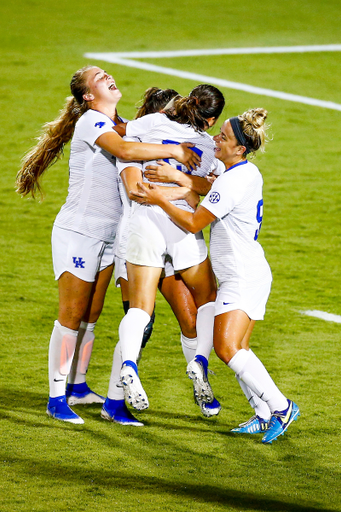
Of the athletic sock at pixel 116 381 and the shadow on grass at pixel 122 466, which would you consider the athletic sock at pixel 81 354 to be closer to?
the shadow on grass at pixel 122 466

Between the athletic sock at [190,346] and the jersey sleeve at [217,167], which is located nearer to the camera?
the jersey sleeve at [217,167]

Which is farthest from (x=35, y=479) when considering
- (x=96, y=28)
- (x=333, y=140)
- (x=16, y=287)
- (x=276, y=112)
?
(x=96, y=28)

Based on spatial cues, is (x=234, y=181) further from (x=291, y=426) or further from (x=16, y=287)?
(x=16, y=287)

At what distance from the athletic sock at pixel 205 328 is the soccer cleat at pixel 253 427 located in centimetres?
45

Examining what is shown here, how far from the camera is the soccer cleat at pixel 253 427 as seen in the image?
14.4ft

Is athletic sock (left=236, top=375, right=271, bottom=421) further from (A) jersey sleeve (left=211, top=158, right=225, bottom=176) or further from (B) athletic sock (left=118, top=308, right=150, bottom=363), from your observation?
(A) jersey sleeve (left=211, top=158, right=225, bottom=176)

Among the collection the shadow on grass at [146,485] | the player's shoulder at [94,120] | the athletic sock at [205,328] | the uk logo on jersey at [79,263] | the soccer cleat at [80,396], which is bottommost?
the soccer cleat at [80,396]

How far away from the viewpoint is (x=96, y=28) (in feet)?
52.0

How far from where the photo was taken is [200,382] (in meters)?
4.08

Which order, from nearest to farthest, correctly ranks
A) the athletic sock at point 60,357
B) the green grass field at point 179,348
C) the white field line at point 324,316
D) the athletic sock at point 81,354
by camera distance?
1. the green grass field at point 179,348
2. the athletic sock at point 60,357
3. the athletic sock at point 81,354
4. the white field line at point 324,316

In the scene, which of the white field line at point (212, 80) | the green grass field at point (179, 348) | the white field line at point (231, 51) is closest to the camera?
the green grass field at point (179, 348)

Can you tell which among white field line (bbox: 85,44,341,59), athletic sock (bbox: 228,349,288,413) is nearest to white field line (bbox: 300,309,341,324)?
athletic sock (bbox: 228,349,288,413)

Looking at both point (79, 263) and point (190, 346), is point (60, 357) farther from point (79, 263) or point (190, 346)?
point (190, 346)

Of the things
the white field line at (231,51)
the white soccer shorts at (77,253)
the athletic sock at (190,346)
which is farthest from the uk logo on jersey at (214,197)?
the white field line at (231,51)
